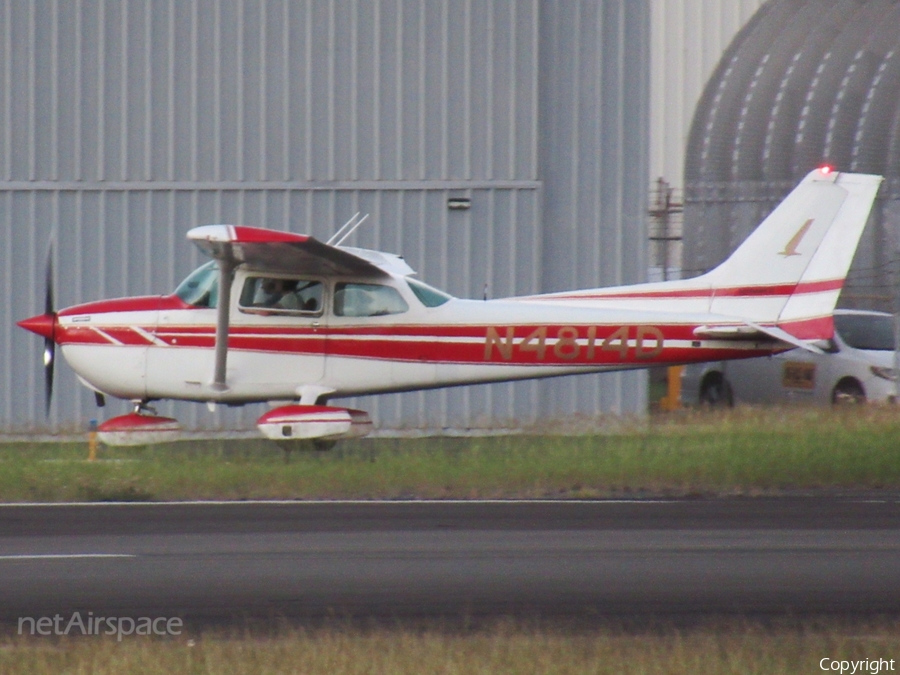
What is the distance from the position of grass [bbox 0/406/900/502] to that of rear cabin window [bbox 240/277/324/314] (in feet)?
4.95

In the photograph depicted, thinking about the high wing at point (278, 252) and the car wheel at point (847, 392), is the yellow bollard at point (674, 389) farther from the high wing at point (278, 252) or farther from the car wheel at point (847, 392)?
the high wing at point (278, 252)

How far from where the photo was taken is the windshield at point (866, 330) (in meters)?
16.3

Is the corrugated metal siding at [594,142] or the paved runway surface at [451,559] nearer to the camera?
the paved runway surface at [451,559]

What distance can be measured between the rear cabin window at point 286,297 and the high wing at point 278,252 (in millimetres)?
143

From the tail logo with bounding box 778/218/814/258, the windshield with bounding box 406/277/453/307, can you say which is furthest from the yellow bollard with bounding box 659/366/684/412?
the windshield with bounding box 406/277/453/307

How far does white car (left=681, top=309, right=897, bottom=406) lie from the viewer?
16078 mm

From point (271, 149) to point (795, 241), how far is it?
6.81 meters

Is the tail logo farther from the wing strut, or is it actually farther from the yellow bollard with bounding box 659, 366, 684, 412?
the wing strut

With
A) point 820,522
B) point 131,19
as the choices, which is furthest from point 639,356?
point 131,19

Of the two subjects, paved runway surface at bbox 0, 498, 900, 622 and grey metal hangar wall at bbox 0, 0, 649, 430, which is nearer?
paved runway surface at bbox 0, 498, 900, 622

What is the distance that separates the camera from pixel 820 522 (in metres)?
8.76

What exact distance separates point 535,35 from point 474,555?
1031cm

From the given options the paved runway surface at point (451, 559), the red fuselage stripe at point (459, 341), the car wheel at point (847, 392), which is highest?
the red fuselage stripe at point (459, 341)

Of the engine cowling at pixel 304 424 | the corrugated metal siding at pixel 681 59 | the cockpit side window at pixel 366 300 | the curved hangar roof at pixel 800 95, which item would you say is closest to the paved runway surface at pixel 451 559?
the engine cowling at pixel 304 424
